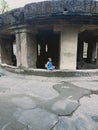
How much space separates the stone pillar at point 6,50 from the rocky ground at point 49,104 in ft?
16.1

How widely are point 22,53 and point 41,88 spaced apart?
283 cm

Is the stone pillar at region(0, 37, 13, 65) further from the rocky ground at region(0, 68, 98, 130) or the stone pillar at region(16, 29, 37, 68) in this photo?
the rocky ground at region(0, 68, 98, 130)

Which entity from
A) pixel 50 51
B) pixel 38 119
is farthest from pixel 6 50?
pixel 38 119

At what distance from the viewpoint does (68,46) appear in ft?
22.2

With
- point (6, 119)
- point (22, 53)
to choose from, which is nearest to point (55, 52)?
point (22, 53)

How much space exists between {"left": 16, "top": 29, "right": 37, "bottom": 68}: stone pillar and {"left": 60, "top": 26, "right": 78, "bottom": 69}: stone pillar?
1740 millimetres

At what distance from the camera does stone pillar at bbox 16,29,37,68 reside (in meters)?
7.33

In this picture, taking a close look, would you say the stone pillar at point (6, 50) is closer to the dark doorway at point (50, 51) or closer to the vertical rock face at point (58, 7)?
the dark doorway at point (50, 51)

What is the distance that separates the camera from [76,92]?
16.2 feet

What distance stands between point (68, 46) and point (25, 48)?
7.08ft

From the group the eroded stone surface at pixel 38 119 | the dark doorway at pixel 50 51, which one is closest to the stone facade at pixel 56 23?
the dark doorway at pixel 50 51

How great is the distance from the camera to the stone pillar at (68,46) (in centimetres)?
673

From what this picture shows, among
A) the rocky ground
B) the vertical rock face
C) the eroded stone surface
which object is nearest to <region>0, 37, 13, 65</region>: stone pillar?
the vertical rock face

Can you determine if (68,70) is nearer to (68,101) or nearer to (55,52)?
(68,101)
